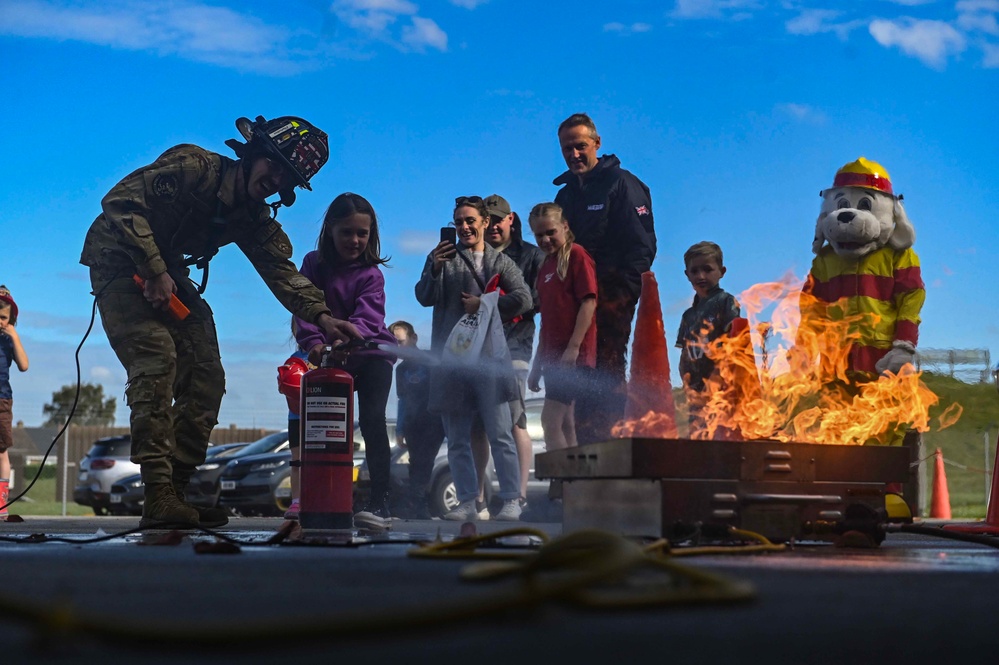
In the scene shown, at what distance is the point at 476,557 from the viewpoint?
3.76 meters

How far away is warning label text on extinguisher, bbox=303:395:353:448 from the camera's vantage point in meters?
6.86

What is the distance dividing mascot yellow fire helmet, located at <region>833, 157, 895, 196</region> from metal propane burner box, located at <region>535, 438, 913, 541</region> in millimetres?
2908

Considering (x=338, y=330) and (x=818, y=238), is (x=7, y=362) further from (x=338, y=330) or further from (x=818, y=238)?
(x=818, y=238)

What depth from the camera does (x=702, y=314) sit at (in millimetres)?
7969

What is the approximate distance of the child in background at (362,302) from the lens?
28.0 feet

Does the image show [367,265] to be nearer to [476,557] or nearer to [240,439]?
[476,557]

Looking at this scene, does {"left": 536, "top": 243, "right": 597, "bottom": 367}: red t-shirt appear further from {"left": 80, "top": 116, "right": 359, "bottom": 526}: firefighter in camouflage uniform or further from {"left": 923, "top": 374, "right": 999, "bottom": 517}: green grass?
{"left": 923, "top": 374, "right": 999, "bottom": 517}: green grass

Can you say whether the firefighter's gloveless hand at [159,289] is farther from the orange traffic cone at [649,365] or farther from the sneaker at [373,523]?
the orange traffic cone at [649,365]

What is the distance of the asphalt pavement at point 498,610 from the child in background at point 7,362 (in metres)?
8.93

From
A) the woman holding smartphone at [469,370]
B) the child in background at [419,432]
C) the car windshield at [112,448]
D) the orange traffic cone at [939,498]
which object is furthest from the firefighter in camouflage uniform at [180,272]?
the car windshield at [112,448]

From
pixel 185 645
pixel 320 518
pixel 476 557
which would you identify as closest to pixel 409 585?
pixel 476 557

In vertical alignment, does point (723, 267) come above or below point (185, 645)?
above

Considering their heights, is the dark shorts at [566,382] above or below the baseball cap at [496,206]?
below

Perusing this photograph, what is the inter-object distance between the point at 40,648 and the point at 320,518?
16.6ft
